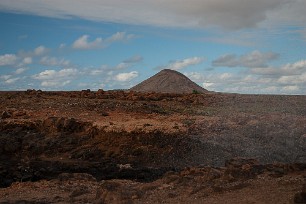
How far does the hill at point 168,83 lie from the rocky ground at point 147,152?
2122 cm

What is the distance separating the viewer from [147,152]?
1521cm

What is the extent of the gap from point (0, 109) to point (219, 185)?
15.3 metres

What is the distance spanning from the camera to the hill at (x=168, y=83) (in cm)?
4434

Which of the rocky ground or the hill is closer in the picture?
the rocky ground

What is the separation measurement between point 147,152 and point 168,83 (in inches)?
1197

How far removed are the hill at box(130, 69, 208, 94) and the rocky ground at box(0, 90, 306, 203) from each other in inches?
835

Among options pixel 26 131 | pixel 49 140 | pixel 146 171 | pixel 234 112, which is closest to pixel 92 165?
pixel 146 171

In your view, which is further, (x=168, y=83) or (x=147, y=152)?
(x=168, y=83)

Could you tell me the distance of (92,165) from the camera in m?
14.5

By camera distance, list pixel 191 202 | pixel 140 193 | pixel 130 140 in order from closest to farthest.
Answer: pixel 191 202
pixel 140 193
pixel 130 140

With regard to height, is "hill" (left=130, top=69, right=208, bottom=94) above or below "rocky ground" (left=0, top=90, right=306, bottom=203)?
above

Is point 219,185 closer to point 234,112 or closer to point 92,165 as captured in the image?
point 92,165

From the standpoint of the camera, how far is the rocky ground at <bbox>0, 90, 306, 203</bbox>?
8672mm

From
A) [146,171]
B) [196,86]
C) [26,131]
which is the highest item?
[196,86]
